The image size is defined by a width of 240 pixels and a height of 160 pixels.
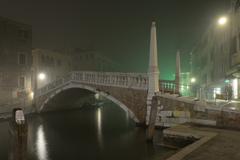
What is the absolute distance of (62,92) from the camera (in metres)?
16.0

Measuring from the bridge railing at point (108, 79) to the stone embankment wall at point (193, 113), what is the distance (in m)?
1.52

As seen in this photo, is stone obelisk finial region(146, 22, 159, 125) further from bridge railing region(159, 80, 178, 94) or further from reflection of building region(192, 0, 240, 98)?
reflection of building region(192, 0, 240, 98)

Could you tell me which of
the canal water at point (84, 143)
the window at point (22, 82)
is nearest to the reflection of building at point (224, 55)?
the canal water at point (84, 143)

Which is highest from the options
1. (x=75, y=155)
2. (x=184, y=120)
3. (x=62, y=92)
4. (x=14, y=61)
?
(x=14, y=61)

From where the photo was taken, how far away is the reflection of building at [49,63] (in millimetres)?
19052

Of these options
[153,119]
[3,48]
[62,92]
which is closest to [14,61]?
[3,48]

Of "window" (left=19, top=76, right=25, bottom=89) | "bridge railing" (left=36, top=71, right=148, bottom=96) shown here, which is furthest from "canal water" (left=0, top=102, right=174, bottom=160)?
"window" (left=19, top=76, right=25, bottom=89)

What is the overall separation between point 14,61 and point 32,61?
70.9 inches

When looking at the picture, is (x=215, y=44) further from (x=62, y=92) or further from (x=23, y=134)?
(x=23, y=134)

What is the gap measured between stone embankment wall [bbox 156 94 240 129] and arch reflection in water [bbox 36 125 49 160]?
469cm

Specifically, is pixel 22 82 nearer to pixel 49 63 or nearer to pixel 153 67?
pixel 49 63

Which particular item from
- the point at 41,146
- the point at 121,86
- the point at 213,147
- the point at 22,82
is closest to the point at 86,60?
the point at 22,82

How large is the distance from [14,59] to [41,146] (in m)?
11.1

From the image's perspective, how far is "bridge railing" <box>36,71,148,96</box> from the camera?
10664mm
